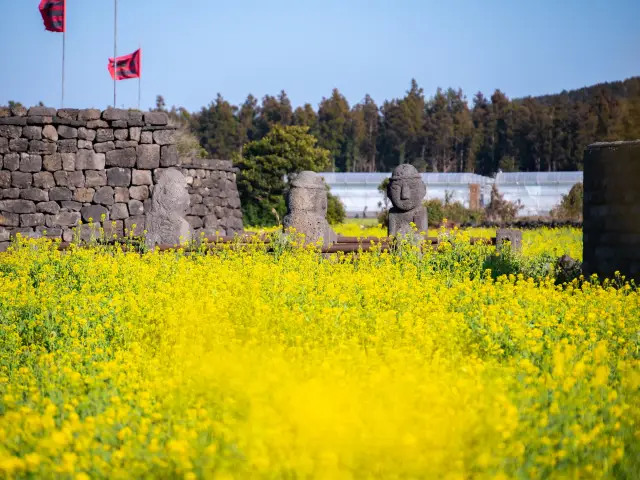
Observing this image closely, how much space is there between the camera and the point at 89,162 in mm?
15055

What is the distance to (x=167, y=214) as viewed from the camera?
12086 mm

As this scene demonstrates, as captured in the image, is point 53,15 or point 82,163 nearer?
point 82,163

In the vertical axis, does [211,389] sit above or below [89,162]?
below

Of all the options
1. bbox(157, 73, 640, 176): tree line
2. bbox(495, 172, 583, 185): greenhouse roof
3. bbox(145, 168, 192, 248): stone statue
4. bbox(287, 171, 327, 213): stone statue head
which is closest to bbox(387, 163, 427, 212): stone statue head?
bbox(287, 171, 327, 213): stone statue head

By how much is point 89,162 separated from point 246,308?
9.81m

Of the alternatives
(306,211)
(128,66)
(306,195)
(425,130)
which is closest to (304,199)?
(306,195)

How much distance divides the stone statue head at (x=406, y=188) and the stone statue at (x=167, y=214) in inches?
127

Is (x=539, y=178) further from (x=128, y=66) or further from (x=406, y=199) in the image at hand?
(x=406, y=199)

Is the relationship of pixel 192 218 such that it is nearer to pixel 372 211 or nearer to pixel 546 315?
pixel 546 315

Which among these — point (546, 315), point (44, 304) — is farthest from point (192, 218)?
point (546, 315)

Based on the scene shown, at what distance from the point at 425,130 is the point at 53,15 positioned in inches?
1891

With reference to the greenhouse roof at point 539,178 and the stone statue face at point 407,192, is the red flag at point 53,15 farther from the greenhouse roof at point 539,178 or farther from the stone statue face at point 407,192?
the greenhouse roof at point 539,178

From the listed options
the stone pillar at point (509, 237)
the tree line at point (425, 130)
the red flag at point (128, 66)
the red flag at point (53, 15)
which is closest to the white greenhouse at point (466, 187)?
the tree line at point (425, 130)

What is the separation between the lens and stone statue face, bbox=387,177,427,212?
11570 mm
